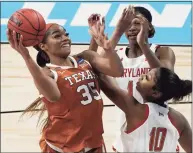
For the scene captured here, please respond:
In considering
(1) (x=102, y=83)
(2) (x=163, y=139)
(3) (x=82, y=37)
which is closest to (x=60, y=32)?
(1) (x=102, y=83)

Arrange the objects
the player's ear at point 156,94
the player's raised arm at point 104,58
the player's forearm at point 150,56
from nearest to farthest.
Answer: the player's raised arm at point 104,58, the player's ear at point 156,94, the player's forearm at point 150,56

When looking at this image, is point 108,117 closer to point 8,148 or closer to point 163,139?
point 8,148

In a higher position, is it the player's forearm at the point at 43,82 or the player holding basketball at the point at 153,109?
the player's forearm at the point at 43,82

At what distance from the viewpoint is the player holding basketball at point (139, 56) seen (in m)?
2.55

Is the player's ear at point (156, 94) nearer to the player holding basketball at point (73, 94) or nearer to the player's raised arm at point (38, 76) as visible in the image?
the player holding basketball at point (73, 94)

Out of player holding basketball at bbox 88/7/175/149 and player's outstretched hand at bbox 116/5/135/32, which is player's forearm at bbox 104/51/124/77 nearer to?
player's outstretched hand at bbox 116/5/135/32

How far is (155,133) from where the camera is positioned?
230 centimetres

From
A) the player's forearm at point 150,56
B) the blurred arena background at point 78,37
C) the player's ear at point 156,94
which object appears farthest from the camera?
the blurred arena background at point 78,37

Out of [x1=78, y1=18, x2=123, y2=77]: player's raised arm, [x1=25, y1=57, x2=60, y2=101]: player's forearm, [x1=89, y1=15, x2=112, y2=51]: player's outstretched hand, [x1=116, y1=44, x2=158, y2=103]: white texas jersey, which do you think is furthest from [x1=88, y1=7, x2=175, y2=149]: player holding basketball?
[x1=25, y1=57, x2=60, y2=101]: player's forearm

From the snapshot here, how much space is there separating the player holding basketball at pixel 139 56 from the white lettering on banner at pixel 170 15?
140cm

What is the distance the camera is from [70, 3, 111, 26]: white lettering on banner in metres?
4.15

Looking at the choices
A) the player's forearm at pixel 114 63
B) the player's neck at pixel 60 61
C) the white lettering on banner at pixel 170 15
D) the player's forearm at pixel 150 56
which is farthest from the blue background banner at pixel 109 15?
the player's forearm at pixel 114 63

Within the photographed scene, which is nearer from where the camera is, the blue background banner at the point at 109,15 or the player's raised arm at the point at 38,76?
the player's raised arm at the point at 38,76

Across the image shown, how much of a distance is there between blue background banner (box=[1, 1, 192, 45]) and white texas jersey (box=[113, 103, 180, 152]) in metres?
1.80
